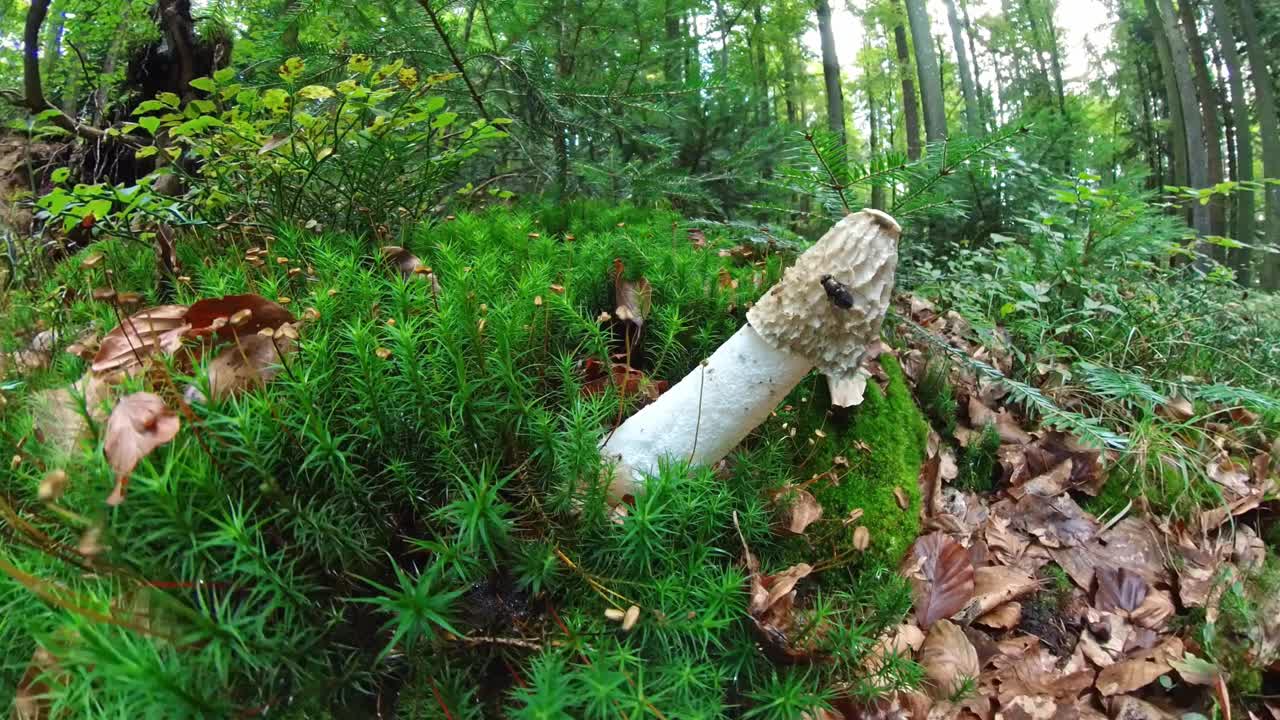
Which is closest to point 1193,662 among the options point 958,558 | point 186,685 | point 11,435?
point 958,558

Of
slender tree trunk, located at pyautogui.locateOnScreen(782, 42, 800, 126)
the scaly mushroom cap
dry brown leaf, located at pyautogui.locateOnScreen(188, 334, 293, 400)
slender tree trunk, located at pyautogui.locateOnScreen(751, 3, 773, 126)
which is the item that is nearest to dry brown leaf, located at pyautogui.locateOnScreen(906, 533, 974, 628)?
the scaly mushroom cap

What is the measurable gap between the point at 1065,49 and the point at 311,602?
3200 cm

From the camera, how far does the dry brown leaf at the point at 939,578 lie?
7.11ft

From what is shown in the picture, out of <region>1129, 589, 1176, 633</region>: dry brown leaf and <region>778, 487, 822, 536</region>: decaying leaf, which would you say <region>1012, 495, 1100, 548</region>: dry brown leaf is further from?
<region>778, 487, 822, 536</region>: decaying leaf

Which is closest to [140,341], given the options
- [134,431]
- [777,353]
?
[134,431]

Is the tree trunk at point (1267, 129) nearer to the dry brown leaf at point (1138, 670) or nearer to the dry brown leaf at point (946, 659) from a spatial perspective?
the dry brown leaf at point (1138, 670)

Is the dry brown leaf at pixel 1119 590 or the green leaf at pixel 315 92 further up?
the green leaf at pixel 315 92

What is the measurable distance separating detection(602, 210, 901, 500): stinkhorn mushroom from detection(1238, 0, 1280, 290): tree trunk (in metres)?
13.0

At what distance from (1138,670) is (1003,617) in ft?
1.57

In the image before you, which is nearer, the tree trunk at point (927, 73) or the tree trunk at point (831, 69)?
the tree trunk at point (927, 73)

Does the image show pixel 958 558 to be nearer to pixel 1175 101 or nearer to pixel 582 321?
pixel 582 321

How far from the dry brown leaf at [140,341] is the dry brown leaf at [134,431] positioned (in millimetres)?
357

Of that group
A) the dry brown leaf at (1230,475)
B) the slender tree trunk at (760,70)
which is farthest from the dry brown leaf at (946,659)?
Answer: the slender tree trunk at (760,70)

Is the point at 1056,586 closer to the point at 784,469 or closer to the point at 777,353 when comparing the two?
the point at 784,469
